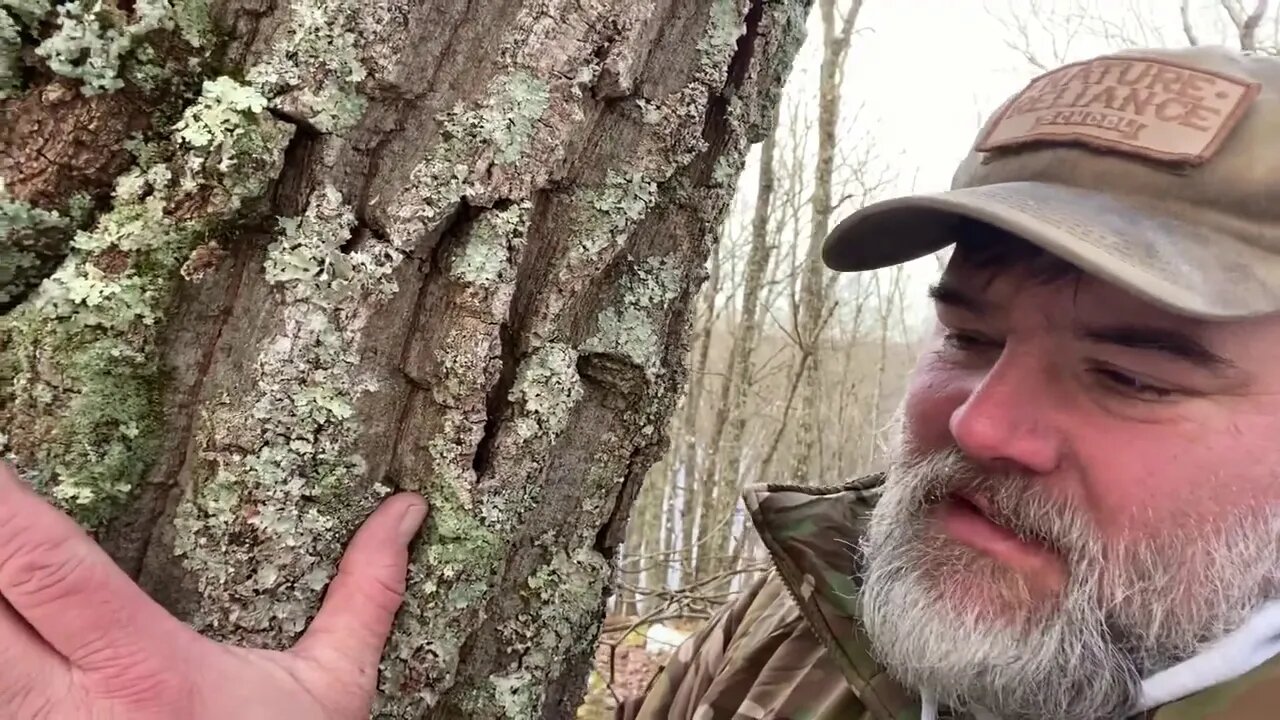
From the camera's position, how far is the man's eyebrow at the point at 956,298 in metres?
1.39

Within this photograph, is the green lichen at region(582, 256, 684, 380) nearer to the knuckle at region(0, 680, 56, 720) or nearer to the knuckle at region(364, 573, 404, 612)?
the knuckle at region(364, 573, 404, 612)

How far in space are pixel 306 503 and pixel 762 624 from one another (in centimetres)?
129

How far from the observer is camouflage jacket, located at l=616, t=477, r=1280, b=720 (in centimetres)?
155

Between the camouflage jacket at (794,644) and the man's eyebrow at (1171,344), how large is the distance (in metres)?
0.73

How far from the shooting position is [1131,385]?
118 cm

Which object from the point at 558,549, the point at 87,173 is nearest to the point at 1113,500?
the point at 558,549

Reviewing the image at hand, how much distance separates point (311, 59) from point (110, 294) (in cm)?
30

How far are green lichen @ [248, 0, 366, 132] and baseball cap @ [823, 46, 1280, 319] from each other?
919 millimetres

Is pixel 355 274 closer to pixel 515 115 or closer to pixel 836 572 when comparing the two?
pixel 515 115

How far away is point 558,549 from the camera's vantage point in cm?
103

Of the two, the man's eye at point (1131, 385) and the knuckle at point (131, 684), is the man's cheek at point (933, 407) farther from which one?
the knuckle at point (131, 684)

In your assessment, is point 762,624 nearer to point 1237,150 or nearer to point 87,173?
point 1237,150

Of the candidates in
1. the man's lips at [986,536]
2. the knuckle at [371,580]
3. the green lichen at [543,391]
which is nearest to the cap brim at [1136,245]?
the man's lips at [986,536]

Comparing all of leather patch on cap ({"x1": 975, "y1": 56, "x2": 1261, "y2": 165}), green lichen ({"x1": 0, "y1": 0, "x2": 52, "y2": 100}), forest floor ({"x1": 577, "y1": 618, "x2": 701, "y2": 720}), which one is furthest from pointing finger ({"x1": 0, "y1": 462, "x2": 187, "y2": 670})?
forest floor ({"x1": 577, "y1": 618, "x2": 701, "y2": 720})
